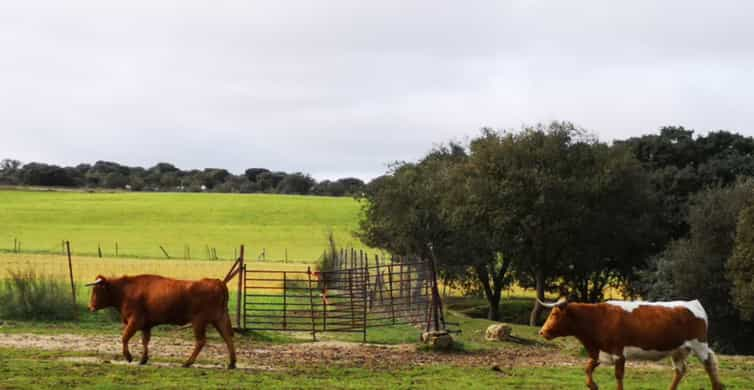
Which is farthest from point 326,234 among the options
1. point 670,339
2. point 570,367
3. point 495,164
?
point 670,339

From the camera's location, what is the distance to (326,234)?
73125 mm

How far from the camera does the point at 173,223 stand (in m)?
82.2

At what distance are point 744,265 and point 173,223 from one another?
57.9 meters

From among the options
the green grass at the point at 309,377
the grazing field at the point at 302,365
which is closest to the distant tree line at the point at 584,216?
the grazing field at the point at 302,365

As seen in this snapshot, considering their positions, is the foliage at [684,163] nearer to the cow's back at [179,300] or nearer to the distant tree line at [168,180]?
the cow's back at [179,300]

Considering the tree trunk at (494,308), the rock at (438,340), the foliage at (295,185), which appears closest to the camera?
the rock at (438,340)

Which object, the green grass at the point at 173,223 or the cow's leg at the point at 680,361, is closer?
the cow's leg at the point at 680,361

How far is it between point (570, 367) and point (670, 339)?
4.60 meters

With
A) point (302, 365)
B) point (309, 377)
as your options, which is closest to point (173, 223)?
point (302, 365)

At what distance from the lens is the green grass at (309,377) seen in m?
14.9

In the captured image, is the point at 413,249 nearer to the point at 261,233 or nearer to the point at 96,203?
the point at 261,233

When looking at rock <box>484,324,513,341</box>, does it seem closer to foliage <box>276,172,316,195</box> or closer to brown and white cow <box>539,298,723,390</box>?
brown and white cow <box>539,298,723,390</box>

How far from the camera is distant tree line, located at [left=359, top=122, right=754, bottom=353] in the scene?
119ft

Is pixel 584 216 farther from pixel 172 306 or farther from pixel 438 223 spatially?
pixel 172 306
